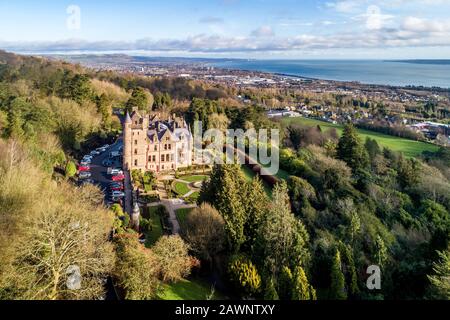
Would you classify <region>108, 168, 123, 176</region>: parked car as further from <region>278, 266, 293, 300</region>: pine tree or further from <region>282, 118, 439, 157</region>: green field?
<region>282, 118, 439, 157</region>: green field

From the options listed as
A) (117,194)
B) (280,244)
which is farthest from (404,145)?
(117,194)

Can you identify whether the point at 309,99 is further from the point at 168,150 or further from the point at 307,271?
the point at 307,271

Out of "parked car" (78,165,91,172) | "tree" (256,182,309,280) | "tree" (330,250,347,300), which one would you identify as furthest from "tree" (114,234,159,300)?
"parked car" (78,165,91,172)

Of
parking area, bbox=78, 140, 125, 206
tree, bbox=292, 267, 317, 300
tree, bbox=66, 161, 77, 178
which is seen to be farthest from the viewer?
tree, bbox=66, 161, 77, 178

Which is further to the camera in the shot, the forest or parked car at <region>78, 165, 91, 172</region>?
parked car at <region>78, 165, 91, 172</region>

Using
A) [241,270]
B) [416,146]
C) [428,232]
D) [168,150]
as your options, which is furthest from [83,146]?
[416,146]
